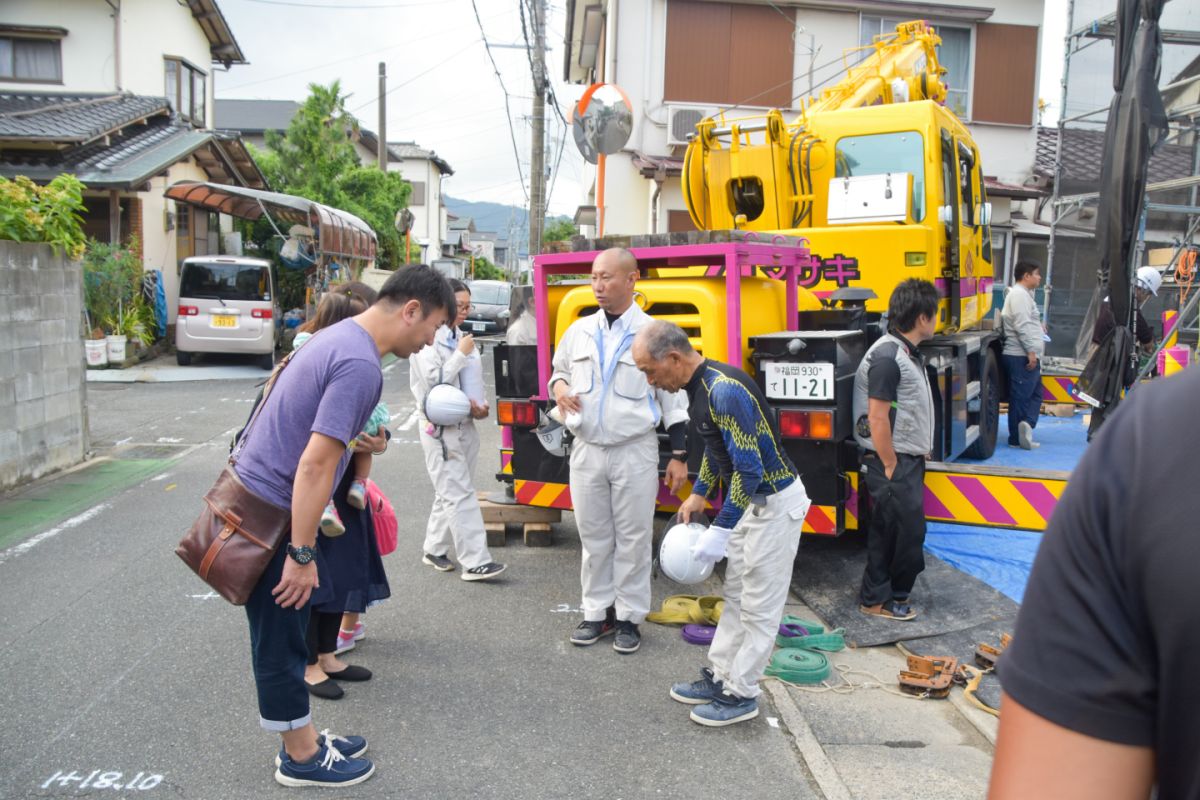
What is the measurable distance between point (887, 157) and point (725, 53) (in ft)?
45.4

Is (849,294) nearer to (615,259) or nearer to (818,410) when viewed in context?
(818,410)

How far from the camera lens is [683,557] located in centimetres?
428

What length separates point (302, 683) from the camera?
359cm

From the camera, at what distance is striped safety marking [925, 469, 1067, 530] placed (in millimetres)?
5273

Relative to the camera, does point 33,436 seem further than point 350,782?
Yes

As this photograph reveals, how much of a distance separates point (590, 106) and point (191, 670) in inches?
204

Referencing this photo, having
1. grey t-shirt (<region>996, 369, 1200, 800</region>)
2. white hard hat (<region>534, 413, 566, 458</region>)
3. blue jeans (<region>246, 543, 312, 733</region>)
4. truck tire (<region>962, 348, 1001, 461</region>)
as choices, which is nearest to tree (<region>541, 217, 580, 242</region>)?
truck tire (<region>962, 348, 1001, 461</region>)

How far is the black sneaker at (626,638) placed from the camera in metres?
5.16

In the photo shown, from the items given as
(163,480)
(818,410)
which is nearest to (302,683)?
(818,410)

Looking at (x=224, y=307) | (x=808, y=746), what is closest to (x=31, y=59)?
(x=224, y=307)

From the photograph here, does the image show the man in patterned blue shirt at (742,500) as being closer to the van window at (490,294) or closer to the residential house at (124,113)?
the residential house at (124,113)

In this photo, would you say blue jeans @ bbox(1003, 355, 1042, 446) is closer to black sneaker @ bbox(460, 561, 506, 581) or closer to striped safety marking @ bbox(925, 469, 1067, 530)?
striped safety marking @ bbox(925, 469, 1067, 530)

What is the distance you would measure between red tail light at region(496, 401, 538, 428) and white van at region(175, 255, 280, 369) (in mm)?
12591

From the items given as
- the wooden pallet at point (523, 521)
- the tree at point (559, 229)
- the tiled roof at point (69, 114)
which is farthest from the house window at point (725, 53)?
the tree at point (559, 229)
